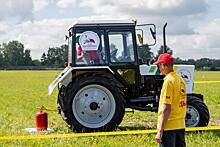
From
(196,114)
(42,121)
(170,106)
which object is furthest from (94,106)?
(170,106)

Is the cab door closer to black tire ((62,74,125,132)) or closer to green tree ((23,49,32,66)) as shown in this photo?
black tire ((62,74,125,132))

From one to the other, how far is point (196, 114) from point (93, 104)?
7.33ft

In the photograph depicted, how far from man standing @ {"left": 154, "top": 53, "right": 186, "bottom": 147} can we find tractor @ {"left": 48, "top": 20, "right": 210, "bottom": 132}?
13.3 feet

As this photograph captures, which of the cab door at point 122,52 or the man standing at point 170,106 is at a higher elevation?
the cab door at point 122,52

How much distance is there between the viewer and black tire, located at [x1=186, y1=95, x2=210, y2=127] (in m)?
9.74

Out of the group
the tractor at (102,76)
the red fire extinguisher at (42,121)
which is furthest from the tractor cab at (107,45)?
the red fire extinguisher at (42,121)

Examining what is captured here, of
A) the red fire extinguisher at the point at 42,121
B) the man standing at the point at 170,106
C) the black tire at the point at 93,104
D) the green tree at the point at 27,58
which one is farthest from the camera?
the green tree at the point at 27,58

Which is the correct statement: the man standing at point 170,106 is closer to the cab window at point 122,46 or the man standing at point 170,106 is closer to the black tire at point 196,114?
the black tire at point 196,114

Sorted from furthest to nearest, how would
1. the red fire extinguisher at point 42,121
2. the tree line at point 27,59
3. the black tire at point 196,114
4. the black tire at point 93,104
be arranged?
the tree line at point 27,59 < the red fire extinguisher at point 42,121 < the black tire at point 196,114 < the black tire at point 93,104

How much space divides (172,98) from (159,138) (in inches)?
19.7

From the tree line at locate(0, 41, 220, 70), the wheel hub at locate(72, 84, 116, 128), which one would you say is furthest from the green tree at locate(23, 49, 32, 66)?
the wheel hub at locate(72, 84, 116, 128)

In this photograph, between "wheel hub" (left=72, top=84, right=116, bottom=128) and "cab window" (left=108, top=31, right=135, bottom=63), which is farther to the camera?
"cab window" (left=108, top=31, right=135, bottom=63)

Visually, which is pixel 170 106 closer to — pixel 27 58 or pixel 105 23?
pixel 105 23

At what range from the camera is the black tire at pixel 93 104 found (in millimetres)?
9508
